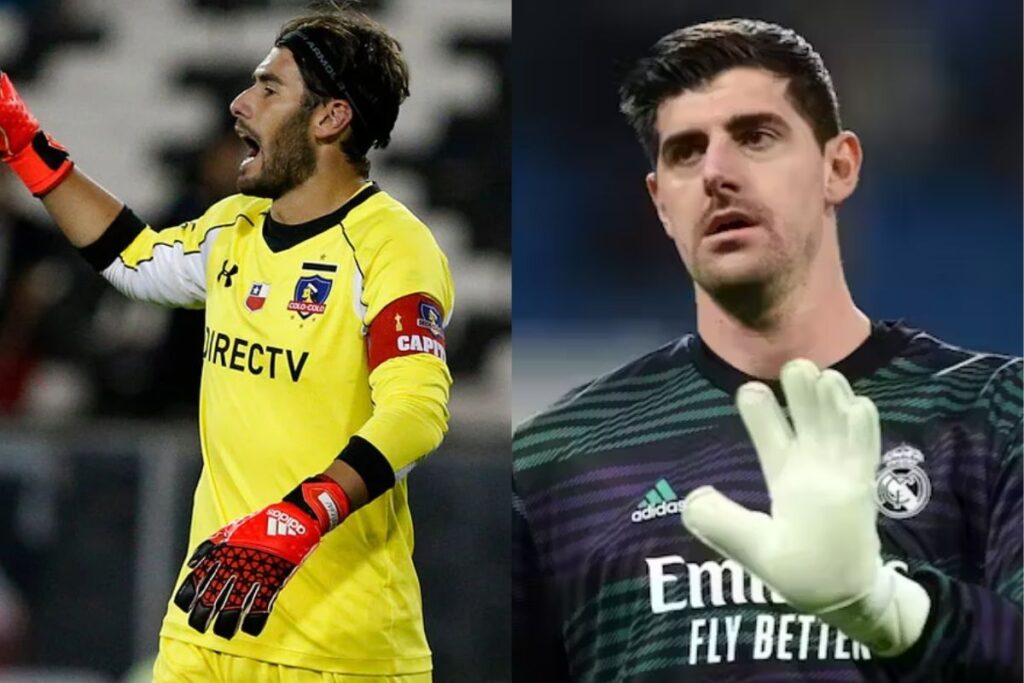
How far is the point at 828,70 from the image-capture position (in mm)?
2848

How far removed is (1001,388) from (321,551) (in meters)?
1.27

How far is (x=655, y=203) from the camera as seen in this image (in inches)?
114

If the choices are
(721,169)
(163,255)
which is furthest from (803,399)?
(163,255)

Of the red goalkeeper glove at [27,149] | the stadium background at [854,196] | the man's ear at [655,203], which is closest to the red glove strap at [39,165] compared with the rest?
the red goalkeeper glove at [27,149]

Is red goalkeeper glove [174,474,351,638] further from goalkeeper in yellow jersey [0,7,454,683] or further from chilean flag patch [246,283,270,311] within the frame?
chilean flag patch [246,283,270,311]

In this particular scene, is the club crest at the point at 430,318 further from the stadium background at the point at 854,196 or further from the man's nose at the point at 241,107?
the man's nose at the point at 241,107

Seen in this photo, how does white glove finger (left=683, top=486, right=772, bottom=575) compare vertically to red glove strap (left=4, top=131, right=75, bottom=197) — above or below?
below

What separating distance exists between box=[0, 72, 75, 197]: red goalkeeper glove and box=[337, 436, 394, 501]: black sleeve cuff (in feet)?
2.64

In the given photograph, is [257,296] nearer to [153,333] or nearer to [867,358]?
[153,333]

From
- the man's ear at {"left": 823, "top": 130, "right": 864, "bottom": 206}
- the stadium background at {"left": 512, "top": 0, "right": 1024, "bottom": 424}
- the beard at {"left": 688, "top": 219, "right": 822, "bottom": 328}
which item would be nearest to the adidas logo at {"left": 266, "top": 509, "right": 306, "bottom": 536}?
the stadium background at {"left": 512, "top": 0, "right": 1024, "bottom": 424}

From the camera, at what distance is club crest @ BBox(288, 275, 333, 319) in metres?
2.77

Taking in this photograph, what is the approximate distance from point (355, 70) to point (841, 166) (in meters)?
0.93

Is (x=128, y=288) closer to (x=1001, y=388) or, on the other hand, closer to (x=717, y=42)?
(x=717, y=42)

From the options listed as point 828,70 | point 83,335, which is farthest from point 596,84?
point 83,335
